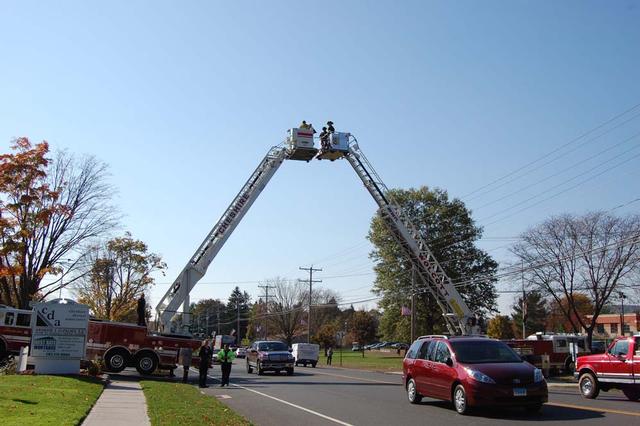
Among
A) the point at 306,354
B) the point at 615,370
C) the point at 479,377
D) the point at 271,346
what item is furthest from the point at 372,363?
the point at 479,377

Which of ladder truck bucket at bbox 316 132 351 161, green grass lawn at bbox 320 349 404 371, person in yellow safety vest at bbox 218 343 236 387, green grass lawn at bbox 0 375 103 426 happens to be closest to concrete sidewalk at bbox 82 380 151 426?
green grass lawn at bbox 0 375 103 426

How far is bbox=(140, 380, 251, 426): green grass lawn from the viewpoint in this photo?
487 inches

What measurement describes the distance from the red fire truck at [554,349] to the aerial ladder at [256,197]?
4.43 metres

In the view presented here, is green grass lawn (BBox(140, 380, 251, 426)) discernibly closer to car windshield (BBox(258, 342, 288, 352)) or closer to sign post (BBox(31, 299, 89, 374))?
sign post (BBox(31, 299, 89, 374))

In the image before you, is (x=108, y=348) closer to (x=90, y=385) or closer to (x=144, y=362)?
(x=144, y=362)

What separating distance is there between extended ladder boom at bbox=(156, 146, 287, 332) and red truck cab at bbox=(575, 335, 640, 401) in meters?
17.2

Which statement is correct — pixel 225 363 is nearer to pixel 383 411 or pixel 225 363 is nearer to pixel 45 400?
pixel 45 400

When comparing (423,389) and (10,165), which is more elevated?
(10,165)

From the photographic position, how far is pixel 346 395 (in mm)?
19297

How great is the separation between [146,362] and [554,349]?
75.5 feet

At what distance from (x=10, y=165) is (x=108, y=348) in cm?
1021

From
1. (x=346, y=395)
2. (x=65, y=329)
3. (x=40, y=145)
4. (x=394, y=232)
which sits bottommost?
(x=346, y=395)

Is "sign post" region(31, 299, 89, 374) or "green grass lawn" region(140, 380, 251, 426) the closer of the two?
"green grass lawn" region(140, 380, 251, 426)

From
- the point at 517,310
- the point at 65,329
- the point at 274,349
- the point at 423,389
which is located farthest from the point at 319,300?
the point at 423,389
